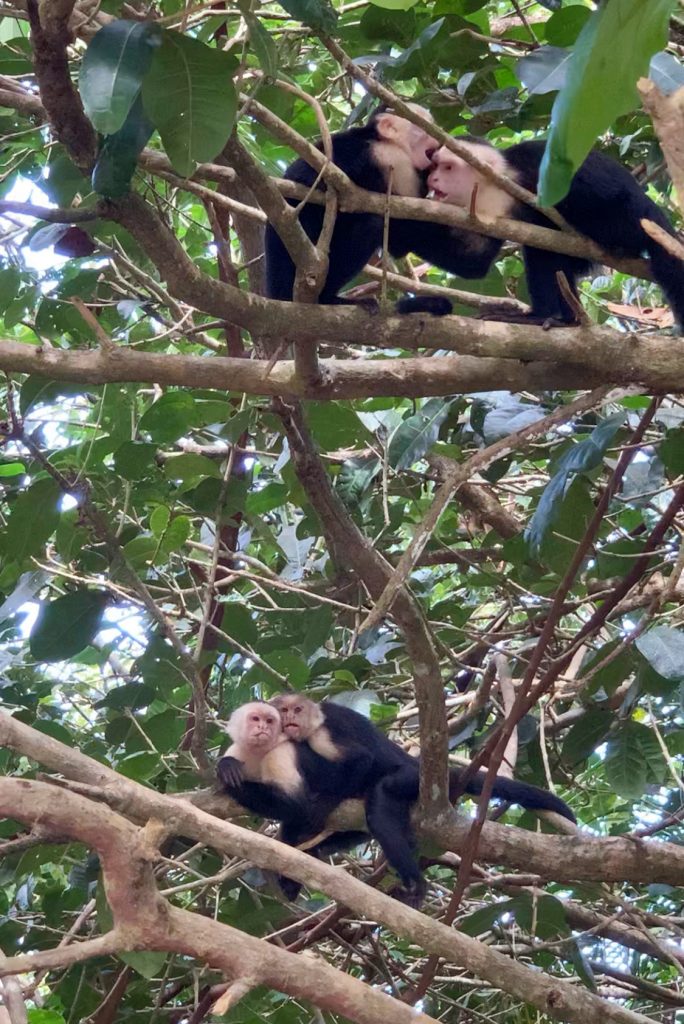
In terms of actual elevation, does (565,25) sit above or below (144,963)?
above

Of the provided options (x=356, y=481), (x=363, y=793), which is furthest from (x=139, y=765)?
(x=356, y=481)

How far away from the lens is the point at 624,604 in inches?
155

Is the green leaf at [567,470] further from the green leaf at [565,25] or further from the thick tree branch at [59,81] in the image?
the thick tree branch at [59,81]

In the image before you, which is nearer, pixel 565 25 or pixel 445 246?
pixel 565 25

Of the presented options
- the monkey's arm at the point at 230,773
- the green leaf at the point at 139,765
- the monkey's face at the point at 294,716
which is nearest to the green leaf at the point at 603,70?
the green leaf at the point at 139,765

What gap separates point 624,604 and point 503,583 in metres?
0.44

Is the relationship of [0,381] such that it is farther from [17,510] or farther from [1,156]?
[17,510]

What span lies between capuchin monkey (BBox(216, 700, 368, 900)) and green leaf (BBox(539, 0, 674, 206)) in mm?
2756

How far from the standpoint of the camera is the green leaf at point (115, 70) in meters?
1.99

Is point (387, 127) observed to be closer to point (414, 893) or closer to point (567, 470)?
point (567, 470)

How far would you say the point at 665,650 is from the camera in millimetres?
3162

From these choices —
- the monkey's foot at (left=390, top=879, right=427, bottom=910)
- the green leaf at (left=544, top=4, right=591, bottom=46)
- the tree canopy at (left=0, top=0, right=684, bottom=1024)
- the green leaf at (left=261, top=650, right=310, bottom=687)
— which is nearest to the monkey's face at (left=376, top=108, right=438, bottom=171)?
the tree canopy at (left=0, top=0, right=684, bottom=1024)

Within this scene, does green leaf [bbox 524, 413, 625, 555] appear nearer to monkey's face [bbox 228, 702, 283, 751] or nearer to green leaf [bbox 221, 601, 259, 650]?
green leaf [bbox 221, 601, 259, 650]

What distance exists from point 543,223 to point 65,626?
1996mm
